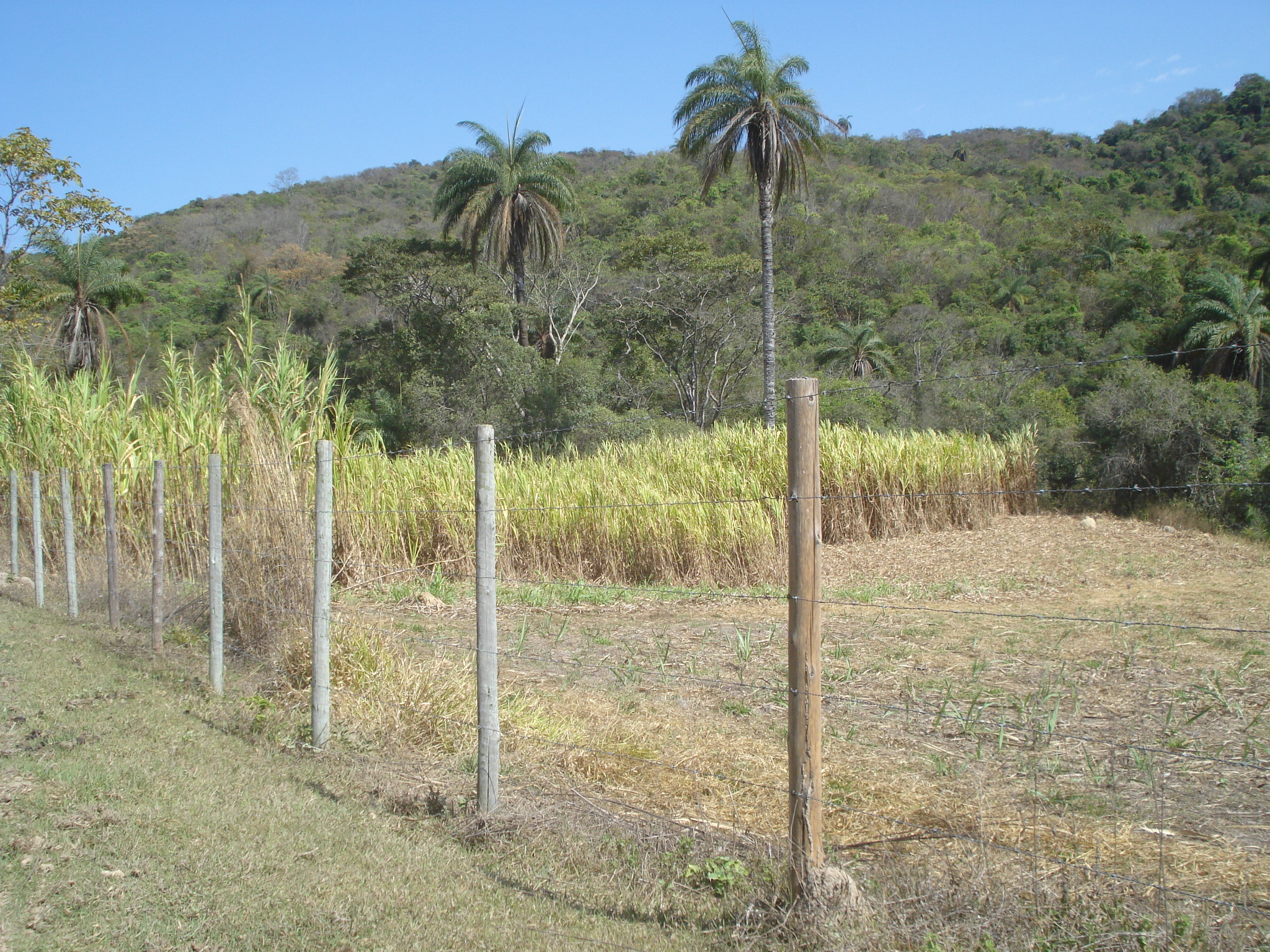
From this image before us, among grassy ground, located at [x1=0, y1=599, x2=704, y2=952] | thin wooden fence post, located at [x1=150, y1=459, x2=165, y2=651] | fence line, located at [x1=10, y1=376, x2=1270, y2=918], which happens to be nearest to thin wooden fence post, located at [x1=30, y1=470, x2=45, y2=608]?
thin wooden fence post, located at [x1=150, y1=459, x2=165, y2=651]

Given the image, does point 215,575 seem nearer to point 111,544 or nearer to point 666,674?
point 111,544

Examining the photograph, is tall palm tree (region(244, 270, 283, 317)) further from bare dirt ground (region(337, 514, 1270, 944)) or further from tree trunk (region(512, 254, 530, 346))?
bare dirt ground (region(337, 514, 1270, 944))

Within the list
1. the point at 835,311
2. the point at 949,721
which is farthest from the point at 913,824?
the point at 835,311

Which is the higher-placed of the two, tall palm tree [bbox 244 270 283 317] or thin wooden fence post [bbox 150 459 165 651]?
tall palm tree [bbox 244 270 283 317]

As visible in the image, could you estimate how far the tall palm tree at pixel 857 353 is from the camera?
1384 inches

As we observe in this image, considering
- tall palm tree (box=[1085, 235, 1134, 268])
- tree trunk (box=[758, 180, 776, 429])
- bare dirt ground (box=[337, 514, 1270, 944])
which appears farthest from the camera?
tall palm tree (box=[1085, 235, 1134, 268])

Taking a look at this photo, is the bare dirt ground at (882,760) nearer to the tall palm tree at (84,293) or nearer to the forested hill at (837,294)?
the forested hill at (837,294)

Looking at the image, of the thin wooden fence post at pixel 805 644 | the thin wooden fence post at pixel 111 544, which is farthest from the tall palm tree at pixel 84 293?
the thin wooden fence post at pixel 805 644

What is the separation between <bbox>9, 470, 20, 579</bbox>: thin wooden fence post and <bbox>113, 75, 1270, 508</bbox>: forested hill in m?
3.44

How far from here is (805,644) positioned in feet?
10.1

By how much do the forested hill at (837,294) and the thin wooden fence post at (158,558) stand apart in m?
3.33

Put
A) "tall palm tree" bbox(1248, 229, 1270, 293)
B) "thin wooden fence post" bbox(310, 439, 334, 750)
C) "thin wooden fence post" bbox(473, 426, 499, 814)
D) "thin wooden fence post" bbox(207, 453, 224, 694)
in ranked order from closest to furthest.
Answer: "thin wooden fence post" bbox(473, 426, 499, 814), "thin wooden fence post" bbox(310, 439, 334, 750), "thin wooden fence post" bbox(207, 453, 224, 694), "tall palm tree" bbox(1248, 229, 1270, 293)

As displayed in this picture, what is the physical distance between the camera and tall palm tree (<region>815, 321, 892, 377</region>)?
35.2 metres

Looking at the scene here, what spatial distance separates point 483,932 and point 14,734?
11.6ft
